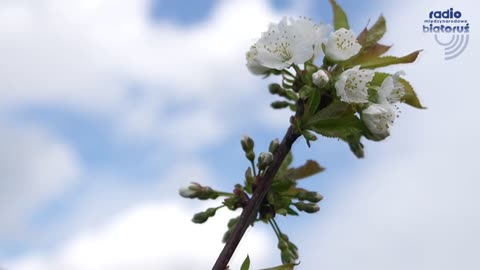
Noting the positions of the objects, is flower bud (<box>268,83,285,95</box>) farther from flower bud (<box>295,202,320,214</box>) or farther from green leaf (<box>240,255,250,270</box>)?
green leaf (<box>240,255,250,270</box>)

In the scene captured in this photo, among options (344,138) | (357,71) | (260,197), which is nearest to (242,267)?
(260,197)

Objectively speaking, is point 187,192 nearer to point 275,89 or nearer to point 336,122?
point 275,89

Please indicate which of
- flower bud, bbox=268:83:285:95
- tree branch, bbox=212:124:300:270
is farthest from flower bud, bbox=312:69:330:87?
flower bud, bbox=268:83:285:95

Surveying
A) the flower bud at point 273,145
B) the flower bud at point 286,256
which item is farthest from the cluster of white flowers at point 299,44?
the flower bud at point 286,256

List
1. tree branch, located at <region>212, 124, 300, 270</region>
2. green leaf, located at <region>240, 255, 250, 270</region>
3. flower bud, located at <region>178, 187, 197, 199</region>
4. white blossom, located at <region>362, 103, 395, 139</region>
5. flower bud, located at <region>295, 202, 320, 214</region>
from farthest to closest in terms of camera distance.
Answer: flower bud, located at <region>178, 187, 197, 199</region>
flower bud, located at <region>295, 202, 320, 214</region>
white blossom, located at <region>362, 103, 395, 139</region>
green leaf, located at <region>240, 255, 250, 270</region>
tree branch, located at <region>212, 124, 300, 270</region>

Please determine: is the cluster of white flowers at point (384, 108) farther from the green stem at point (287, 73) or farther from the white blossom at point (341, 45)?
the green stem at point (287, 73)

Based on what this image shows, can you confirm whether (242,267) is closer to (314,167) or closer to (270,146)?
(270,146)

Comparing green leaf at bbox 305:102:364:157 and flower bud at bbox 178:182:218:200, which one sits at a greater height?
flower bud at bbox 178:182:218:200
